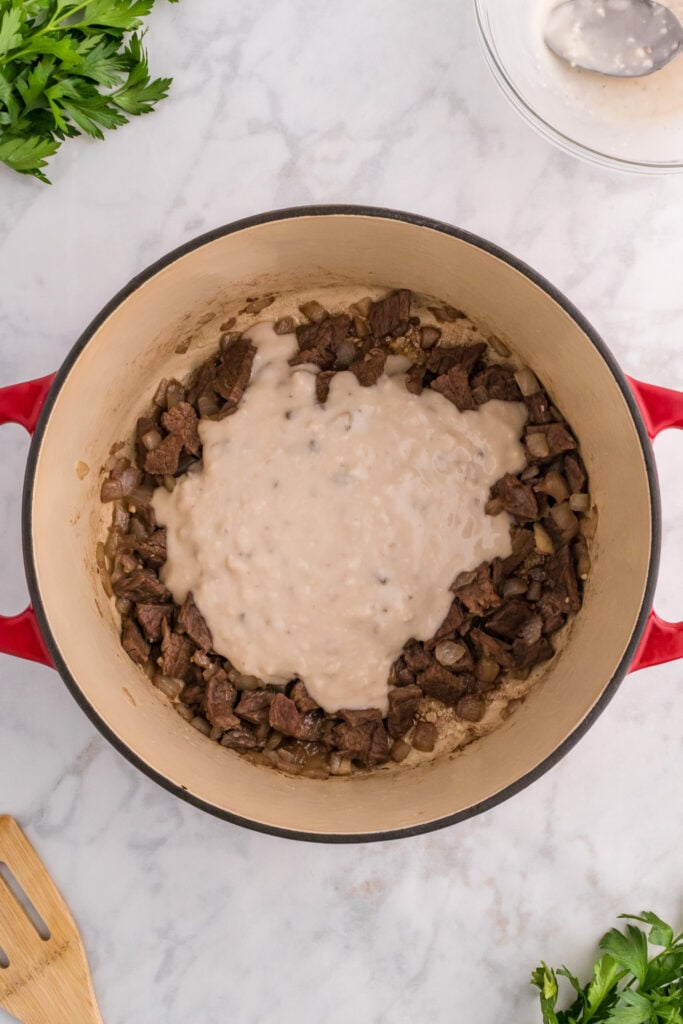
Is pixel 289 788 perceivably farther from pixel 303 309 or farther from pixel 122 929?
pixel 303 309

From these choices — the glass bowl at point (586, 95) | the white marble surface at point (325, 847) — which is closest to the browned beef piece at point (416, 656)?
the white marble surface at point (325, 847)

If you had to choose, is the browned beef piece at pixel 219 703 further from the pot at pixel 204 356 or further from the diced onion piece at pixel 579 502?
the diced onion piece at pixel 579 502

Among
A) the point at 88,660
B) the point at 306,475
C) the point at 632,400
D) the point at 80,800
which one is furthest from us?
the point at 80,800

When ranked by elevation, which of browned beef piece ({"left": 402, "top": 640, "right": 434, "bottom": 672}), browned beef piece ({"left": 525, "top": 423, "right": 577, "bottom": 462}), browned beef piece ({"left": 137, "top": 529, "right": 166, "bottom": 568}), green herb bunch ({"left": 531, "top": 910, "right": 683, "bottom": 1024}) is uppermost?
browned beef piece ({"left": 137, "top": 529, "right": 166, "bottom": 568})

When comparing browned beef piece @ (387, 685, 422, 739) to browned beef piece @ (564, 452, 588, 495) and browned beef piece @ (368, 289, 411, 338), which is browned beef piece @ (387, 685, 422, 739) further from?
browned beef piece @ (368, 289, 411, 338)

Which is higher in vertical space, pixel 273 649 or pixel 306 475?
pixel 306 475

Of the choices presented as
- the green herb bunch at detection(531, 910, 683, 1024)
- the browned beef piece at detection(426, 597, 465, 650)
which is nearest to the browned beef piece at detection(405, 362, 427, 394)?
the browned beef piece at detection(426, 597, 465, 650)

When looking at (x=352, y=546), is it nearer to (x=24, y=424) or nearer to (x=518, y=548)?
(x=518, y=548)

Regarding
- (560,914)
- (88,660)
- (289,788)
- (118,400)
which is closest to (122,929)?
(289,788)
